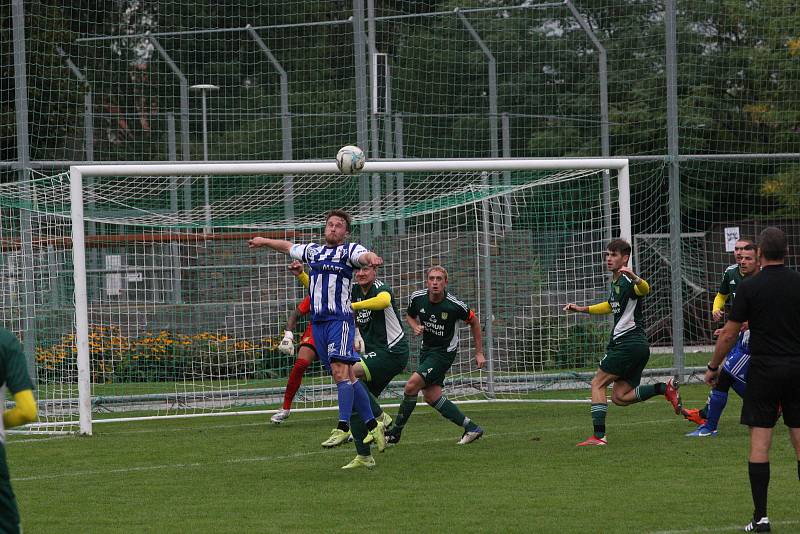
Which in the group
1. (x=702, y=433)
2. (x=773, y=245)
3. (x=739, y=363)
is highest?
(x=773, y=245)

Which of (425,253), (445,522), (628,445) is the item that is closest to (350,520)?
(445,522)

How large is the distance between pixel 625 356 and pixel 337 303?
322 cm

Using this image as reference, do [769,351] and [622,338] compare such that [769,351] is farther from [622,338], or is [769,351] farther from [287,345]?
[287,345]

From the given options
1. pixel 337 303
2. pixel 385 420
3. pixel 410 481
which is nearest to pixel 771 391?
pixel 410 481

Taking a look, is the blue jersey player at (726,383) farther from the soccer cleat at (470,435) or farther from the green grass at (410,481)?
the soccer cleat at (470,435)

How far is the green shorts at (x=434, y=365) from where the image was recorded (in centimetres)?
1213

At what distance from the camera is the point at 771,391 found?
764cm

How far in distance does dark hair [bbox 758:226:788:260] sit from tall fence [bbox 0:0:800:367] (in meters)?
11.7

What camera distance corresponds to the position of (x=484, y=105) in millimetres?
24531

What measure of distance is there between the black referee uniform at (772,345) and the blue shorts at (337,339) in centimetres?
387

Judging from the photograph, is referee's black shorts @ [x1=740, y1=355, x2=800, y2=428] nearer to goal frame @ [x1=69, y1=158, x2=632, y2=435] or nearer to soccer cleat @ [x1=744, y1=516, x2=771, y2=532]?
soccer cleat @ [x1=744, y1=516, x2=771, y2=532]

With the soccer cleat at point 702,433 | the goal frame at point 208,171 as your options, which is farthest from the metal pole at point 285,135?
the soccer cleat at point 702,433

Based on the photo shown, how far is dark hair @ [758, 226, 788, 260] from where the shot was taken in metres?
7.72

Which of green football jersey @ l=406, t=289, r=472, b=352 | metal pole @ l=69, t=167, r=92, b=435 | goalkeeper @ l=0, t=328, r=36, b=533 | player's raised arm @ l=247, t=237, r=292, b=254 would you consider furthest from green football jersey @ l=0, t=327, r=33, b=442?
metal pole @ l=69, t=167, r=92, b=435
